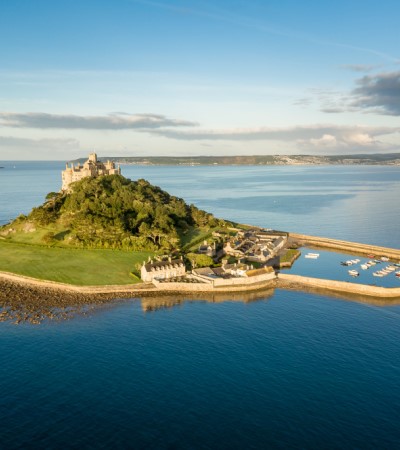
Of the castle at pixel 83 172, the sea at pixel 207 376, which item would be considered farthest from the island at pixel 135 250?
the sea at pixel 207 376

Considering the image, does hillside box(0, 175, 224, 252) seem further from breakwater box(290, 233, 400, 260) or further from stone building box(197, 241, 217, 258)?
breakwater box(290, 233, 400, 260)

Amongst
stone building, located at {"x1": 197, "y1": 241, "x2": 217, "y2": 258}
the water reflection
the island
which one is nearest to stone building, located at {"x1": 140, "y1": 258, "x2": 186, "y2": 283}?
the island

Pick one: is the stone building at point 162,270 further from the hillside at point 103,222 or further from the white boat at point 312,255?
the white boat at point 312,255

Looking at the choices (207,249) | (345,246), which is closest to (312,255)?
(345,246)

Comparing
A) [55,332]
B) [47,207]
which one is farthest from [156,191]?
[55,332]

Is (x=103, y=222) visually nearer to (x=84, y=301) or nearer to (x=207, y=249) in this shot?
(x=207, y=249)

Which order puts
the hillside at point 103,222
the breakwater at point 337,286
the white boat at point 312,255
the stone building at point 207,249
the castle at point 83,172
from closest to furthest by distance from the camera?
the breakwater at point 337,286
the stone building at point 207,249
the hillside at point 103,222
the white boat at point 312,255
the castle at point 83,172
